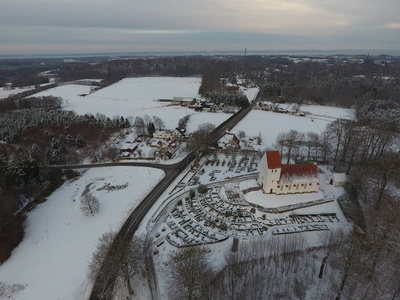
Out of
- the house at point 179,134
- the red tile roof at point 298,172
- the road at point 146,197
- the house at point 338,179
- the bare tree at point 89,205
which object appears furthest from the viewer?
the house at point 179,134

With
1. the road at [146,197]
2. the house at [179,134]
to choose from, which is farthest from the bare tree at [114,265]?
the house at [179,134]

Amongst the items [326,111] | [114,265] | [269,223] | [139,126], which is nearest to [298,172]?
[269,223]

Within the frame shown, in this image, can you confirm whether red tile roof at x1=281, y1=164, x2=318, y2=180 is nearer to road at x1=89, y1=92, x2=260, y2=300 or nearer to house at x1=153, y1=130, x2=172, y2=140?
road at x1=89, y1=92, x2=260, y2=300

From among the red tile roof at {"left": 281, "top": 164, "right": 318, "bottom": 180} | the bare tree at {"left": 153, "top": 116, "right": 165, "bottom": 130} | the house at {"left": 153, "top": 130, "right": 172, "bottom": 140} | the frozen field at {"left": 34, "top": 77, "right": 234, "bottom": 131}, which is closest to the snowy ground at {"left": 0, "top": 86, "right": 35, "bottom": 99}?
the frozen field at {"left": 34, "top": 77, "right": 234, "bottom": 131}

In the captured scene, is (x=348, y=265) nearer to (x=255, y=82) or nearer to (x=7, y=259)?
(x=7, y=259)

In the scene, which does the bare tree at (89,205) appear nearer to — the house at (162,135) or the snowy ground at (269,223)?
the snowy ground at (269,223)

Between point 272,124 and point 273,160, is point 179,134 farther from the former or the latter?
point 273,160
